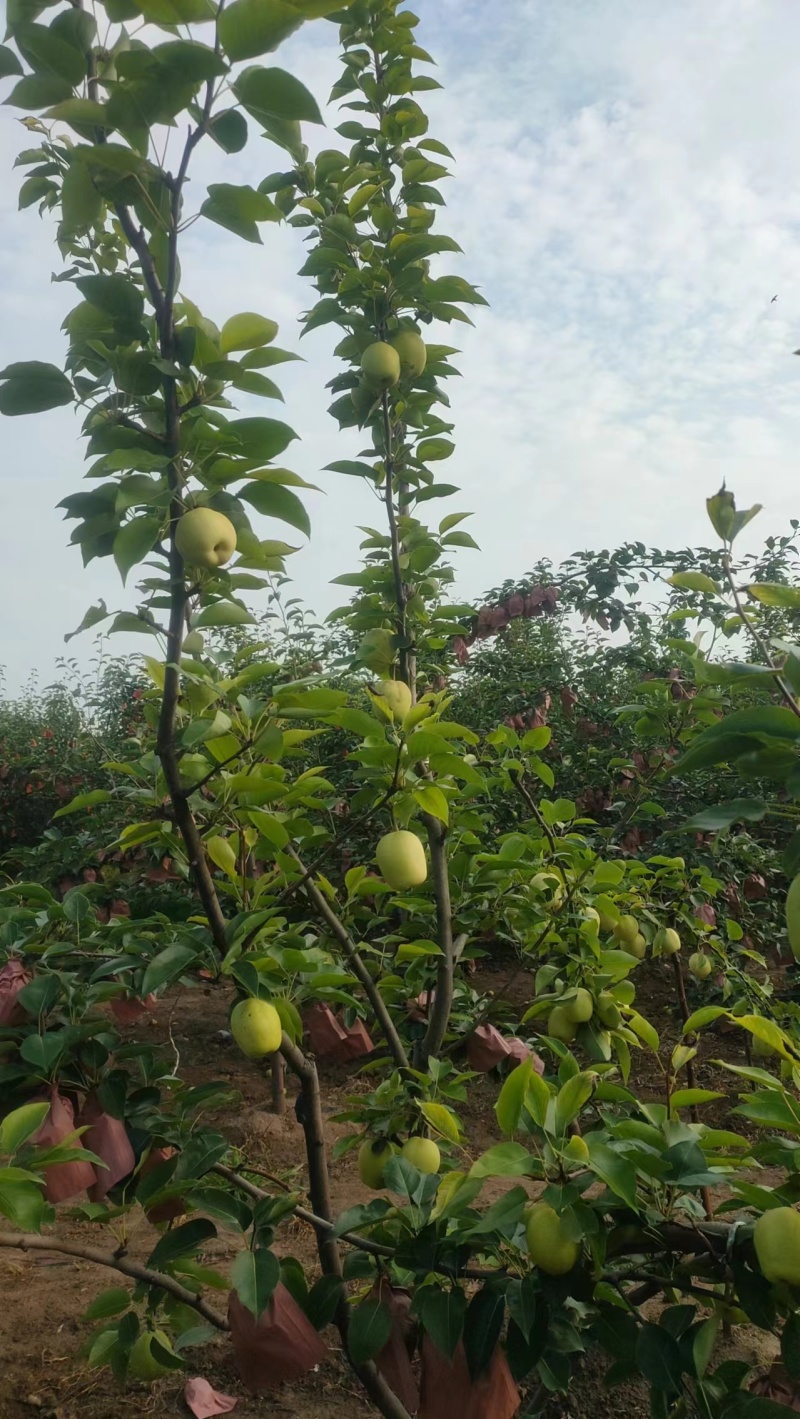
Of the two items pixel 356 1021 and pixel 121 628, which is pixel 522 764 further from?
pixel 121 628

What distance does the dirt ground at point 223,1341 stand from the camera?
6.48ft

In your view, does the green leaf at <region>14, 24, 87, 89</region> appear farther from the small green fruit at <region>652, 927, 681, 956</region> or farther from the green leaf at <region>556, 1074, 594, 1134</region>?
the small green fruit at <region>652, 927, 681, 956</region>

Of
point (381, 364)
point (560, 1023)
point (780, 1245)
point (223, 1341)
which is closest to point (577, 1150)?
point (780, 1245)

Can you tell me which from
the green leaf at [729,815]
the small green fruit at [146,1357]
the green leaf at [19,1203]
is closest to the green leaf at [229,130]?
the green leaf at [729,815]

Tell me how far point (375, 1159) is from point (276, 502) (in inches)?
41.5

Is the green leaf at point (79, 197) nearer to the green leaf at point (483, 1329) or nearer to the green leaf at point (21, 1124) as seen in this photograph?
the green leaf at point (21, 1124)

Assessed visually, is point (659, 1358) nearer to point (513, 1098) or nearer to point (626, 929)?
point (513, 1098)

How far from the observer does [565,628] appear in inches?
248

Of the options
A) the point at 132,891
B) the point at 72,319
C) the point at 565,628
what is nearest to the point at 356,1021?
the point at 72,319

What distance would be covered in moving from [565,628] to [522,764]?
4446 millimetres

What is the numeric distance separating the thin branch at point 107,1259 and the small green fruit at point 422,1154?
0.38 meters

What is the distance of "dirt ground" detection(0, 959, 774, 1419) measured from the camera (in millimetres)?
1975

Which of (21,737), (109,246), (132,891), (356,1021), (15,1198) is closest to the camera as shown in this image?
(15,1198)

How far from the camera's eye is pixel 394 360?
1.72 meters
